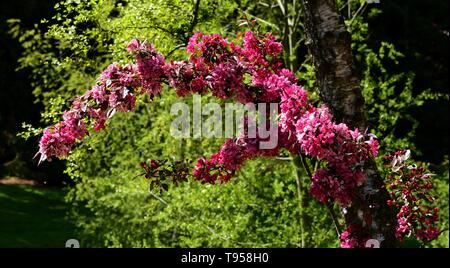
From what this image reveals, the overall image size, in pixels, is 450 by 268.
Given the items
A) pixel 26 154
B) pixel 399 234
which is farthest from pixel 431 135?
pixel 399 234

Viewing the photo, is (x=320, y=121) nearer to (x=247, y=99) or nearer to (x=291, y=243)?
(x=247, y=99)

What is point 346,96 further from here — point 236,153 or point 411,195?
point 411,195

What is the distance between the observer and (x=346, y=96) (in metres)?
3.46

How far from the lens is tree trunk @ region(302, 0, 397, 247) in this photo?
342cm

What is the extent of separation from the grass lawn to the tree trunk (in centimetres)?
1003

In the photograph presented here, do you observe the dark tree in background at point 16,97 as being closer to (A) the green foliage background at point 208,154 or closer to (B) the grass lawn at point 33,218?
(B) the grass lawn at point 33,218

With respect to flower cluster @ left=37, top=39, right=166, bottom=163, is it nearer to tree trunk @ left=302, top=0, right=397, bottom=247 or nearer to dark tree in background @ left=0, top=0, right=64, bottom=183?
tree trunk @ left=302, top=0, right=397, bottom=247

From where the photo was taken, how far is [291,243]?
24.0 ft

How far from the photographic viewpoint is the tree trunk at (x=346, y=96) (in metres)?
3.42

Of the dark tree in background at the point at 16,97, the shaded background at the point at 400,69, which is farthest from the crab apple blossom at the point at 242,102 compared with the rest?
the dark tree in background at the point at 16,97

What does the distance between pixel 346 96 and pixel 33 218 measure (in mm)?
12609

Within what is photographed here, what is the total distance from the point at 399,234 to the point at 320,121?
3.16ft

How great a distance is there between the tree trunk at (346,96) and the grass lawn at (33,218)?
10033 mm

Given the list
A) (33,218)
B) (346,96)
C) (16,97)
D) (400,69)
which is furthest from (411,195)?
(16,97)
